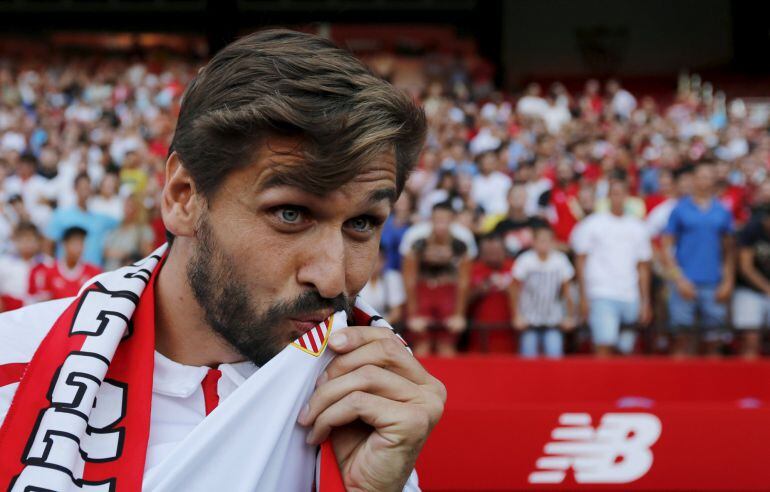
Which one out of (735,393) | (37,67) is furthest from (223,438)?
(37,67)

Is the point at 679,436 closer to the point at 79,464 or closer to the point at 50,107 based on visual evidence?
the point at 79,464

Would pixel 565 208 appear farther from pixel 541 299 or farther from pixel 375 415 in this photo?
pixel 375 415

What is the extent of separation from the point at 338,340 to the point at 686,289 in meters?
6.55

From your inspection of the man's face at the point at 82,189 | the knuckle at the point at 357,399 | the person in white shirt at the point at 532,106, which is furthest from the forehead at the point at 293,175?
the person in white shirt at the point at 532,106

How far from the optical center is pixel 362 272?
66.7 inches

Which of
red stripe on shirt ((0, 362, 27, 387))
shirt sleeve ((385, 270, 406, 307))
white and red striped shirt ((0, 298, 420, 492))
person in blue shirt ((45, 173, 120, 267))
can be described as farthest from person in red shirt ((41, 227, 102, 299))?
red stripe on shirt ((0, 362, 27, 387))

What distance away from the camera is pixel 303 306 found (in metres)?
1.61

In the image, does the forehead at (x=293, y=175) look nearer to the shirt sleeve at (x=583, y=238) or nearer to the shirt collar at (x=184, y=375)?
the shirt collar at (x=184, y=375)

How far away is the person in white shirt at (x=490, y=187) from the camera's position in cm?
980

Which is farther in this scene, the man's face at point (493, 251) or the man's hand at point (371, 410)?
the man's face at point (493, 251)

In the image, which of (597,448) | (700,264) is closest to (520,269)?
(700,264)

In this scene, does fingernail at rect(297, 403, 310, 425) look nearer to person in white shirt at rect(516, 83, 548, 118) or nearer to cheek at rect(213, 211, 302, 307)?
cheek at rect(213, 211, 302, 307)

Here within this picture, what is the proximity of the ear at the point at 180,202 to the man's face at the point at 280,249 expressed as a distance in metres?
0.05

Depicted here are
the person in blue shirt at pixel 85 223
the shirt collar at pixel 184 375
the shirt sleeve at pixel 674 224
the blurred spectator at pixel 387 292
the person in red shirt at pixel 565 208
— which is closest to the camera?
the shirt collar at pixel 184 375
